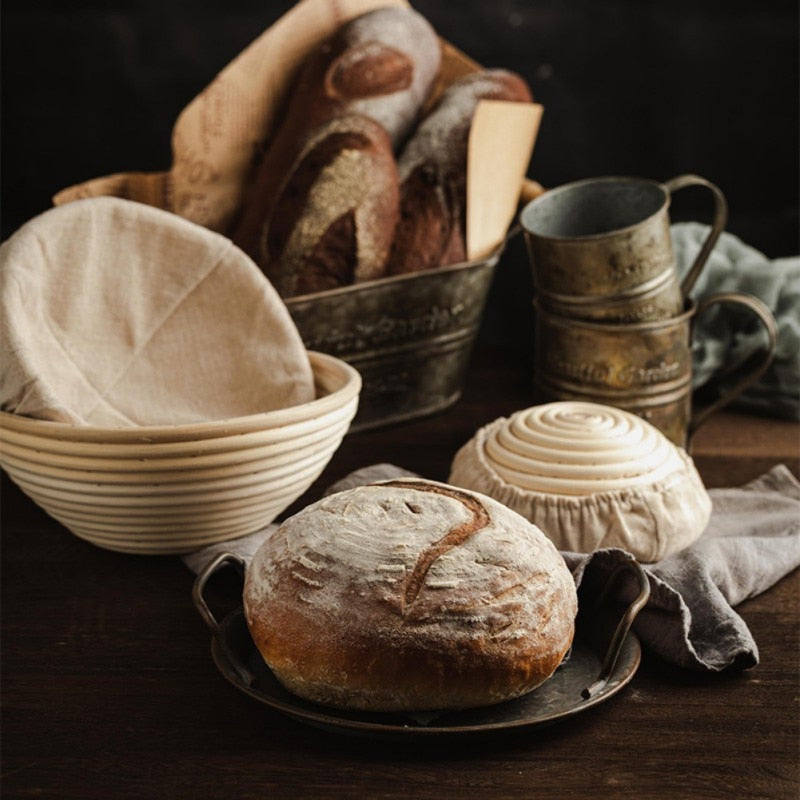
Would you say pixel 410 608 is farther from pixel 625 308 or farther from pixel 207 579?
pixel 625 308

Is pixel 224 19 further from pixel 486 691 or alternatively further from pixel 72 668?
pixel 486 691

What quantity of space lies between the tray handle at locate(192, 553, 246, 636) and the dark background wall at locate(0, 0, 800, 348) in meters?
1.01

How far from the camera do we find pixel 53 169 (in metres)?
1.60

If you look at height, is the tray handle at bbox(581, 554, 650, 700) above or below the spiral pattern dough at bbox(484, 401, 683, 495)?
above

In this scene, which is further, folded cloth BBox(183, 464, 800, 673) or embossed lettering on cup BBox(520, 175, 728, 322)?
embossed lettering on cup BBox(520, 175, 728, 322)

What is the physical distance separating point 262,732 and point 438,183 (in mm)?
775

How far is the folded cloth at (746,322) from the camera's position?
1.31 meters

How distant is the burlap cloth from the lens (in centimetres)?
80

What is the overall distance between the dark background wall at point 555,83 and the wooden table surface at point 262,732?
37.5 inches

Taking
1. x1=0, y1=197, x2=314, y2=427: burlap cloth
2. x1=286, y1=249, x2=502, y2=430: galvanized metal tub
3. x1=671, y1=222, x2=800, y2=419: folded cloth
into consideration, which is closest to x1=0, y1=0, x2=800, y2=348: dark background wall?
x1=671, y1=222, x2=800, y2=419: folded cloth

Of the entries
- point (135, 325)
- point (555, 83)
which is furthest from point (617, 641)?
point (555, 83)

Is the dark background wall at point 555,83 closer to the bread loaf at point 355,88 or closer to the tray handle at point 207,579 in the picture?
the bread loaf at point 355,88

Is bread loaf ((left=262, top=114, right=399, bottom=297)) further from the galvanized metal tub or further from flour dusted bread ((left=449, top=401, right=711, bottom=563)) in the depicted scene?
flour dusted bread ((left=449, top=401, right=711, bottom=563))

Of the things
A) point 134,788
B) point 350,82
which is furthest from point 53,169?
point 134,788
